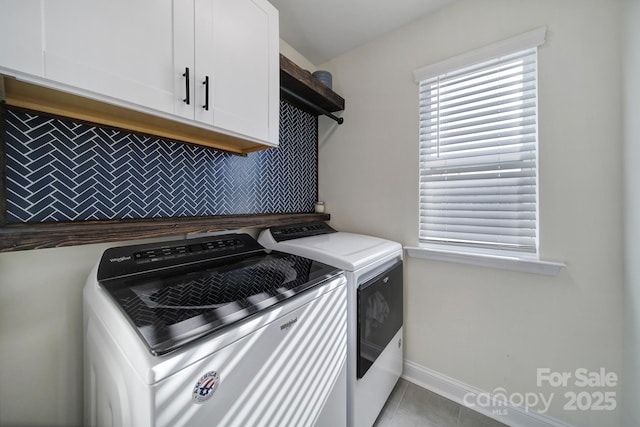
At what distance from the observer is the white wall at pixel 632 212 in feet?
3.29

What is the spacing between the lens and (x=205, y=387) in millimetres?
564

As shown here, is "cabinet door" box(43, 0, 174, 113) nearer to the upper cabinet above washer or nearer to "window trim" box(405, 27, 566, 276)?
the upper cabinet above washer

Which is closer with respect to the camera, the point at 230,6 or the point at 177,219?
the point at 230,6

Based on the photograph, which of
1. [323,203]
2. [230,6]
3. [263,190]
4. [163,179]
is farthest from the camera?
[323,203]

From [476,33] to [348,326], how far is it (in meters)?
1.96

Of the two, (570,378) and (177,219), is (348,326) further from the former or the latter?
(570,378)

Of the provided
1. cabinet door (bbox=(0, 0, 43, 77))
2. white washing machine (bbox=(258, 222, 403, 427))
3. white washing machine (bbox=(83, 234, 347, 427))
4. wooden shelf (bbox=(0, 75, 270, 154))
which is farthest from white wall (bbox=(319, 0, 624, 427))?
cabinet door (bbox=(0, 0, 43, 77))

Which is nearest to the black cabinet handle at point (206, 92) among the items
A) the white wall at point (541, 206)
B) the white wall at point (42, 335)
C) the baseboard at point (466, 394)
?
the white wall at point (42, 335)

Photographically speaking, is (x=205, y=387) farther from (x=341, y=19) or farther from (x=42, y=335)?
(x=341, y=19)

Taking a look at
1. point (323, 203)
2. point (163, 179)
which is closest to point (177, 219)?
point (163, 179)

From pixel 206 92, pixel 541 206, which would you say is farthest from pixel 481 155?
pixel 206 92

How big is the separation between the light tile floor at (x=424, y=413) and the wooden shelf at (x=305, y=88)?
228cm

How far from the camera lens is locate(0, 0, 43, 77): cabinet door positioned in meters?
0.58

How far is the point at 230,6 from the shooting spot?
1.07 m
